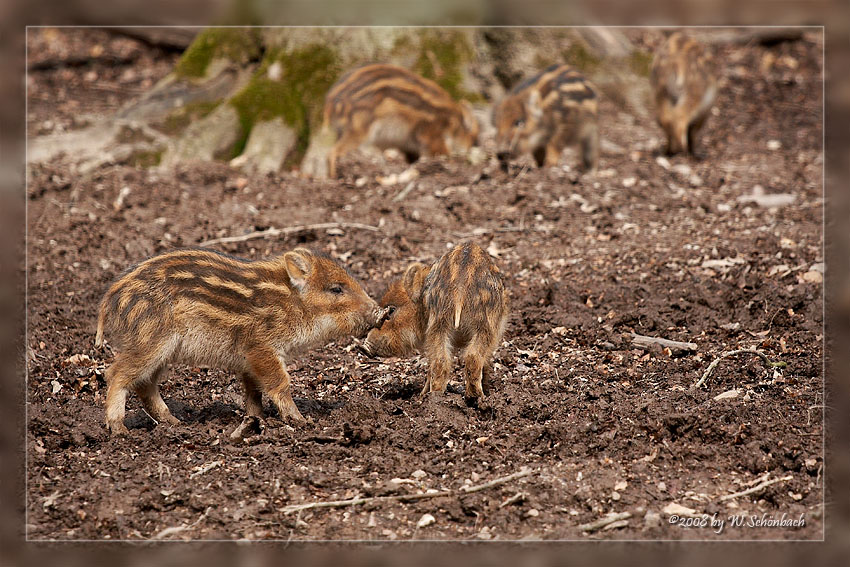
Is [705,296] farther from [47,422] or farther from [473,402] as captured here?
[47,422]

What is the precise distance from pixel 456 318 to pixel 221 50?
5.81 metres

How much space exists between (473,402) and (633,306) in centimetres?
157

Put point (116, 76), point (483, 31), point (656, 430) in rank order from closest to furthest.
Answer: point (656, 430)
point (483, 31)
point (116, 76)

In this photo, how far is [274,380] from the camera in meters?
4.64

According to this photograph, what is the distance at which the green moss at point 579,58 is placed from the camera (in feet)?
34.0

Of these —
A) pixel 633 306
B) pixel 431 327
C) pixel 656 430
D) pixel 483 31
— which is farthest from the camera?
pixel 483 31

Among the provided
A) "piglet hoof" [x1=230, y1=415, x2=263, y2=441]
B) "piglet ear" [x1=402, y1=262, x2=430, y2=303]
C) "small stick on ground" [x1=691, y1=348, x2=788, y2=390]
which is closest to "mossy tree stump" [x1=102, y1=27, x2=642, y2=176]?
"piglet ear" [x1=402, y1=262, x2=430, y2=303]

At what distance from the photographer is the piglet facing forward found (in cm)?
470

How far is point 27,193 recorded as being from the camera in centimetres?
798

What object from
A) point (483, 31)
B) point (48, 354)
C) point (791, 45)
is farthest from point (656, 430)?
point (791, 45)

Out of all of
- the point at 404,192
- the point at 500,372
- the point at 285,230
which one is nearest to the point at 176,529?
the point at 500,372

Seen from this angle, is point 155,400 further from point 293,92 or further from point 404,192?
point 293,92

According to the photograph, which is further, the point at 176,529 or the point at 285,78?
the point at 285,78

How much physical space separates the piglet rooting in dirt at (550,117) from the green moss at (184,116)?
2799mm
